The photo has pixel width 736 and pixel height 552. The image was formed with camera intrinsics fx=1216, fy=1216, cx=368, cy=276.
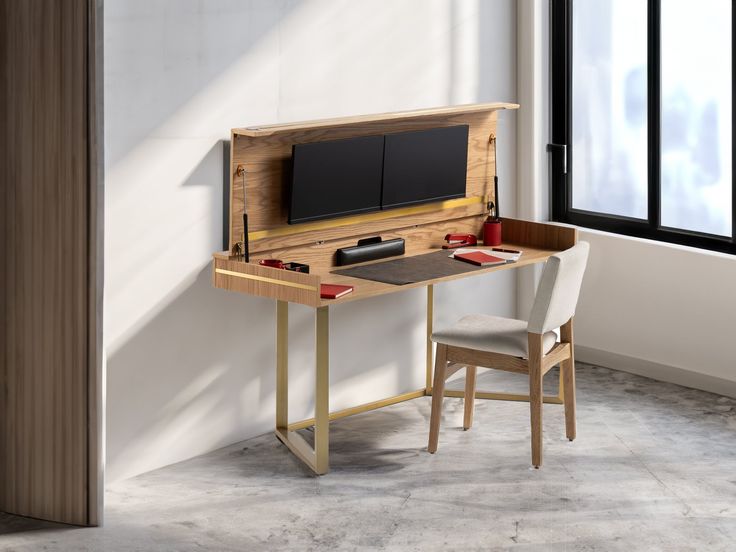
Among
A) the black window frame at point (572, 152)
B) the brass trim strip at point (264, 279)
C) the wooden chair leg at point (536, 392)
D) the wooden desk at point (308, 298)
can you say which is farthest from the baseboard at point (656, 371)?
the brass trim strip at point (264, 279)

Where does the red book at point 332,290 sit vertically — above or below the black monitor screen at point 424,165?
below

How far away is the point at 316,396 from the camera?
15.3 ft

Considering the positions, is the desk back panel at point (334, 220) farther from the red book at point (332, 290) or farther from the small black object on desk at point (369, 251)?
the red book at point (332, 290)

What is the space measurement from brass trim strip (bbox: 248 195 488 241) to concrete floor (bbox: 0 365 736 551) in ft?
2.91

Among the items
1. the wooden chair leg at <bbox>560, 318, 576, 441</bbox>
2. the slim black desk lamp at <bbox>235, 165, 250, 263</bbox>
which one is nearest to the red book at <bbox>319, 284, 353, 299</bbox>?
the slim black desk lamp at <bbox>235, 165, 250, 263</bbox>

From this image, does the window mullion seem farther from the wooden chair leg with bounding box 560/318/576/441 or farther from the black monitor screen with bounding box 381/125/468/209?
the wooden chair leg with bounding box 560/318/576/441

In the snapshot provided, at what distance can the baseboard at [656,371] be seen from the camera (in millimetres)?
5738

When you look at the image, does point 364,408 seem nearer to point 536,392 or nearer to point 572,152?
point 536,392

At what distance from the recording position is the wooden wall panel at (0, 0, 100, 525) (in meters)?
4.01

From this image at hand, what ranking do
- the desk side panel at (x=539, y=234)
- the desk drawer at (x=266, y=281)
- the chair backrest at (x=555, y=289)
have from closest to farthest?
the desk drawer at (x=266, y=281) → the chair backrest at (x=555, y=289) → the desk side panel at (x=539, y=234)

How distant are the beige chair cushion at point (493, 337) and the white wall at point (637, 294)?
1.17 m

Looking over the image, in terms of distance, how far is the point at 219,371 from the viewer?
196 inches

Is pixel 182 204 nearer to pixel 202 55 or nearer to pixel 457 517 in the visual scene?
pixel 202 55

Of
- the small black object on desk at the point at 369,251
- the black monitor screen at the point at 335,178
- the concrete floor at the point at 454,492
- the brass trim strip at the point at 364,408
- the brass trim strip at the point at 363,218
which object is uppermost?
the black monitor screen at the point at 335,178
